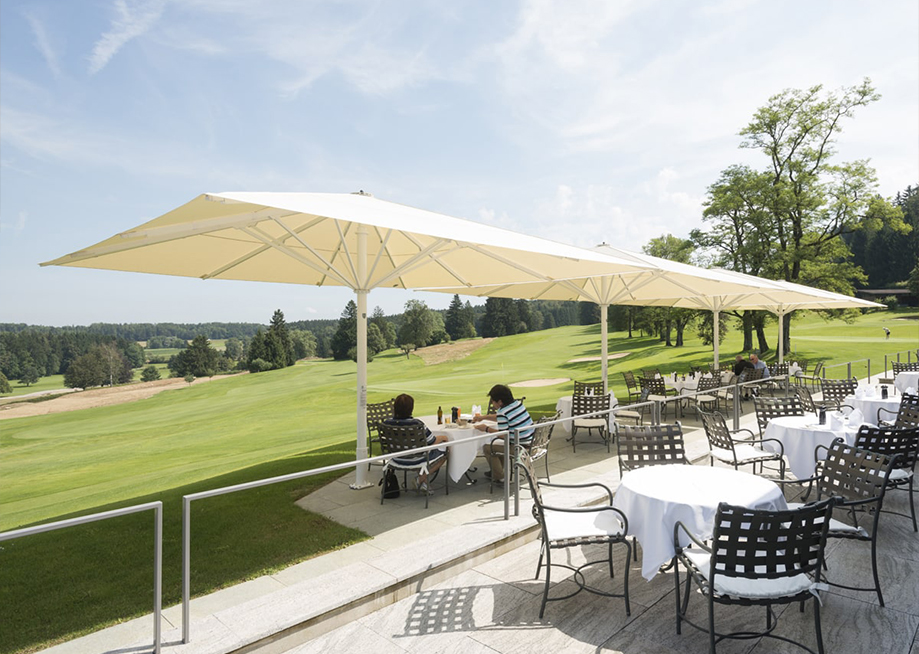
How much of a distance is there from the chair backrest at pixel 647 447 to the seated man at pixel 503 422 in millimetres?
1290

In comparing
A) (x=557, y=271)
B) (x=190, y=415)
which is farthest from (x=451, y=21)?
(x=190, y=415)

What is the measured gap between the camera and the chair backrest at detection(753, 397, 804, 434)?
819 cm

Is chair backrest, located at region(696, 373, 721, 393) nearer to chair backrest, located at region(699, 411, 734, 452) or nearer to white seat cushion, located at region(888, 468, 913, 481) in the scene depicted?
chair backrest, located at region(699, 411, 734, 452)

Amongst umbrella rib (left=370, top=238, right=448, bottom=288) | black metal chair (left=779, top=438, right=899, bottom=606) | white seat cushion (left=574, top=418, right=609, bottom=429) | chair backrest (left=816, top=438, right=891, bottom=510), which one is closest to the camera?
black metal chair (left=779, top=438, right=899, bottom=606)

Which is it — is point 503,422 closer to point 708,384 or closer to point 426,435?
point 426,435

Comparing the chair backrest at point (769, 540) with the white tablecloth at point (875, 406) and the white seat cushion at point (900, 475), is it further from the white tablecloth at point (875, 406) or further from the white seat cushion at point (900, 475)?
the white tablecloth at point (875, 406)

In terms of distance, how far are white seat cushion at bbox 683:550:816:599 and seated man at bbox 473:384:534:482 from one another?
3.36m

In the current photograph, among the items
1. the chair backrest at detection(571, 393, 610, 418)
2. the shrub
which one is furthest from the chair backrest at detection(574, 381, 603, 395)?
the shrub

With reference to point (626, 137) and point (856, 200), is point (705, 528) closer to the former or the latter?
point (626, 137)

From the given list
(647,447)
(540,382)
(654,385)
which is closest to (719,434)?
(647,447)

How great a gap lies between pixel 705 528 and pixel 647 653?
39.3 inches

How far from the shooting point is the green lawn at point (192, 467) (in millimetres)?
4820

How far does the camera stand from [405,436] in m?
6.47

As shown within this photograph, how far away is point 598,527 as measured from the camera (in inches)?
170
